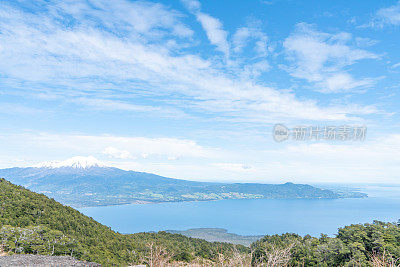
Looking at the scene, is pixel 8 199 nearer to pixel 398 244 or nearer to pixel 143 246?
pixel 143 246

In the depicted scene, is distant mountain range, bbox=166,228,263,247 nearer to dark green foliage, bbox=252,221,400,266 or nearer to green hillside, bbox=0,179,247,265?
green hillside, bbox=0,179,247,265

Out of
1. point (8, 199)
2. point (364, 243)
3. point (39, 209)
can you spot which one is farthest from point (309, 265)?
point (8, 199)

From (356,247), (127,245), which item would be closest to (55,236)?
(127,245)

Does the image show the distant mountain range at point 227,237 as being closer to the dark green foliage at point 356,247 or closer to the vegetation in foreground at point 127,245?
the vegetation in foreground at point 127,245

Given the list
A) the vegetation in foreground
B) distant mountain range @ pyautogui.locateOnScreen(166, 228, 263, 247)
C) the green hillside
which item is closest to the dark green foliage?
the vegetation in foreground

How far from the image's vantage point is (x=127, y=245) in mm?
24656

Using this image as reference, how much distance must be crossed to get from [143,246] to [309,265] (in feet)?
54.9

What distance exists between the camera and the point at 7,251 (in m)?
11.8

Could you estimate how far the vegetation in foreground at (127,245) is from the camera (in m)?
9.48

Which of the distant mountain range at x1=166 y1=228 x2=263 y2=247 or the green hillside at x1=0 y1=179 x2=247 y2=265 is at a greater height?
the green hillside at x1=0 y1=179 x2=247 y2=265

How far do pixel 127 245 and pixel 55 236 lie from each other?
35.8 ft

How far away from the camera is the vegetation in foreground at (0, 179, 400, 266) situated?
373 inches

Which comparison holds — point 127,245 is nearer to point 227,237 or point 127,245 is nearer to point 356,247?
point 356,247

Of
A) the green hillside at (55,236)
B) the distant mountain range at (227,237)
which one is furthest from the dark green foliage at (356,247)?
the distant mountain range at (227,237)
